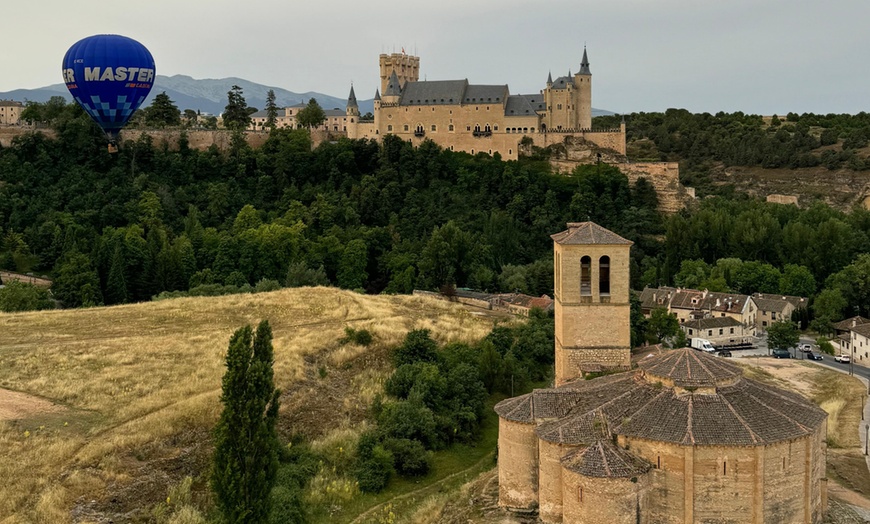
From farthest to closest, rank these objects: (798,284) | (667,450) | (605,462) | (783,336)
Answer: (798,284), (783,336), (667,450), (605,462)

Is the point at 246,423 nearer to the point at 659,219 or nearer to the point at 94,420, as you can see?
the point at 94,420

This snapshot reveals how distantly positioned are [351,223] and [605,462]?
157ft

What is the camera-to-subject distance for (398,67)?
3125 inches

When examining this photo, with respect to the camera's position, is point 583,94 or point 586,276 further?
point 583,94

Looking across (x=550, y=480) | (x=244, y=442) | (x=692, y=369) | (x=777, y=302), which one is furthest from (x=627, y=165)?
(x=244, y=442)

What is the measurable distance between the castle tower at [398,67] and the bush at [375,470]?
191ft

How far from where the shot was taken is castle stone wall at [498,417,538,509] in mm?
19406

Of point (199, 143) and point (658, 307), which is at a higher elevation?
point (199, 143)

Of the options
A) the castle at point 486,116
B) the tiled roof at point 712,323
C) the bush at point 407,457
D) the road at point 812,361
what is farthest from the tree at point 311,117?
the bush at point 407,457

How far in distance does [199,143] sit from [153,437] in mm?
52292

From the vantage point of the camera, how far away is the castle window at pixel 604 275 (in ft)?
78.8

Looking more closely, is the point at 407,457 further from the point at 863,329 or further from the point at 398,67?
the point at 398,67

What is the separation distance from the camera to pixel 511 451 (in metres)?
19.6

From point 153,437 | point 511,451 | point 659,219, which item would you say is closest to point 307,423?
point 153,437
